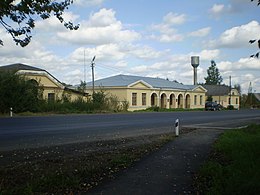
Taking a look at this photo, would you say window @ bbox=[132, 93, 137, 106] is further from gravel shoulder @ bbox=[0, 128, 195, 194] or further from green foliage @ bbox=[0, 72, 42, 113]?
gravel shoulder @ bbox=[0, 128, 195, 194]

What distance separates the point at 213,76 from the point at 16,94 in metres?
107

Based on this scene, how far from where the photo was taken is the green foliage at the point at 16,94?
36344 millimetres

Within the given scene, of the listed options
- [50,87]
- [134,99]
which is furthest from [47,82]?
A: [134,99]

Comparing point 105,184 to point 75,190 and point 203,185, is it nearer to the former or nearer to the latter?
point 75,190

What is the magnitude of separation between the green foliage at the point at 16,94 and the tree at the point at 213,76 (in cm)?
10389

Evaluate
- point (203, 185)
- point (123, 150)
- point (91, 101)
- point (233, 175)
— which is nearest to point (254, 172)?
point (233, 175)

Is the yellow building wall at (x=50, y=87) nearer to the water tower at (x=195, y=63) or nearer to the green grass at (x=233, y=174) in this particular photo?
the green grass at (x=233, y=174)

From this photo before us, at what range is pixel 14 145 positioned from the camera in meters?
13.1

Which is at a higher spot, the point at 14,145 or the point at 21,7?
the point at 21,7

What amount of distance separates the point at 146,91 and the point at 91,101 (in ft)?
51.8

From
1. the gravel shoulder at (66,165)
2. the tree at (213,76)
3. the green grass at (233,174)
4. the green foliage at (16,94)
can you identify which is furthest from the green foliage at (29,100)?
the tree at (213,76)

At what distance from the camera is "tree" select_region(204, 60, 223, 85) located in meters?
134

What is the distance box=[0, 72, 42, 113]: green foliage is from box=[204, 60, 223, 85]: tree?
104 m

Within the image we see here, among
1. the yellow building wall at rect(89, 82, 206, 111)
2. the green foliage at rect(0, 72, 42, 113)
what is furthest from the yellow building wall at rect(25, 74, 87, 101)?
the yellow building wall at rect(89, 82, 206, 111)
